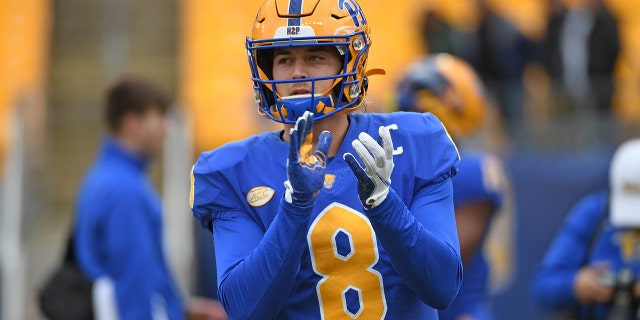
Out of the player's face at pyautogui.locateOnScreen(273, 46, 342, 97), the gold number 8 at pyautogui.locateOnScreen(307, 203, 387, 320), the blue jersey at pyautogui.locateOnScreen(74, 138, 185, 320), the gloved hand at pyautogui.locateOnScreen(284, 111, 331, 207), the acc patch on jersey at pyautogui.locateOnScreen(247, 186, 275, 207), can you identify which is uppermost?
the player's face at pyautogui.locateOnScreen(273, 46, 342, 97)

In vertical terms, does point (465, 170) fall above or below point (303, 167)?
below

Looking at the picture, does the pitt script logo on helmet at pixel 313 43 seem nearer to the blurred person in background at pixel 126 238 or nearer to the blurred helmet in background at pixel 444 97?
the blurred helmet in background at pixel 444 97

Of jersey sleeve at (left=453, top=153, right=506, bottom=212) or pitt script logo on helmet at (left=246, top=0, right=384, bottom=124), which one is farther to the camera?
jersey sleeve at (left=453, top=153, right=506, bottom=212)

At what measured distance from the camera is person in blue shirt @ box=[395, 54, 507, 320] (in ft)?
14.9

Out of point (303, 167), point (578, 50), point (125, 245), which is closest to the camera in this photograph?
point (303, 167)

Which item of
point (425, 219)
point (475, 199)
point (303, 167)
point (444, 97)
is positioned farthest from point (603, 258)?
point (303, 167)

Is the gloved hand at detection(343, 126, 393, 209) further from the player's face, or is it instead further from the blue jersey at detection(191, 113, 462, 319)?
the player's face

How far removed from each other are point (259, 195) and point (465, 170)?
1.70 metres

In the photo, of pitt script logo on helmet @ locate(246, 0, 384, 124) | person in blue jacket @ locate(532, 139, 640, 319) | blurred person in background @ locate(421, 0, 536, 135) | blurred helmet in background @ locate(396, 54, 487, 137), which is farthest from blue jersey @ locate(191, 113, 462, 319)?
blurred person in background @ locate(421, 0, 536, 135)

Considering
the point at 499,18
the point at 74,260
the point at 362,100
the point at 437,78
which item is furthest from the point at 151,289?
the point at 499,18

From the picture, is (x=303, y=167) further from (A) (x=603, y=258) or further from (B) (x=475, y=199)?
(A) (x=603, y=258)

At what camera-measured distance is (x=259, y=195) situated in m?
3.01

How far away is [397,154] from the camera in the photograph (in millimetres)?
3012

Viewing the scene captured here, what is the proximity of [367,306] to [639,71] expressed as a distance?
25.6ft
